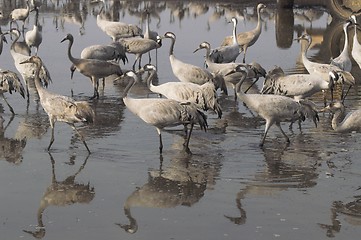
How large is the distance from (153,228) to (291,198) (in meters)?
1.94

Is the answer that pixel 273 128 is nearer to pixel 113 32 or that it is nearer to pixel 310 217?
pixel 310 217

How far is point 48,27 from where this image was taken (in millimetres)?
30672

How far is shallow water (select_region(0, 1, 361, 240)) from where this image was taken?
859 centimetres

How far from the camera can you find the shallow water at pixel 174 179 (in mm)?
8594

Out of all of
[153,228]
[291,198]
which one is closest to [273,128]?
[291,198]

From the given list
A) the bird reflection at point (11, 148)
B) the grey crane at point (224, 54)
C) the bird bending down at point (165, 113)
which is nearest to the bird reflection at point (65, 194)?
the bird reflection at point (11, 148)

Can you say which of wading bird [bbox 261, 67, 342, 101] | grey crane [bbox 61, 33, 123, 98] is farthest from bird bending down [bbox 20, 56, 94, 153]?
grey crane [bbox 61, 33, 123, 98]

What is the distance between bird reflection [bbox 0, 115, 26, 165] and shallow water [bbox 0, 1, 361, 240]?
0.05 feet

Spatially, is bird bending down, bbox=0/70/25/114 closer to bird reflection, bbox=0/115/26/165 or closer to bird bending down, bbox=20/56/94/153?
bird reflection, bbox=0/115/26/165

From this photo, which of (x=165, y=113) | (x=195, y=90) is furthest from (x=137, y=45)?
(x=165, y=113)

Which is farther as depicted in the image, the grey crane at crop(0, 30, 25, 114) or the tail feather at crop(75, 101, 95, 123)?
the grey crane at crop(0, 30, 25, 114)

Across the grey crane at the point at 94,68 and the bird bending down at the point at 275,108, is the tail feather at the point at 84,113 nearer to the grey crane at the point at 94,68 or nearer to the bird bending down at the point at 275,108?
the bird bending down at the point at 275,108

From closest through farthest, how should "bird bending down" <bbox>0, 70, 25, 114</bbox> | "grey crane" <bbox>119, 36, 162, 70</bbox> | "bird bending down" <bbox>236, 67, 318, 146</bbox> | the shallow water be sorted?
the shallow water
"bird bending down" <bbox>236, 67, 318, 146</bbox>
"bird bending down" <bbox>0, 70, 25, 114</bbox>
"grey crane" <bbox>119, 36, 162, 70</bbox>

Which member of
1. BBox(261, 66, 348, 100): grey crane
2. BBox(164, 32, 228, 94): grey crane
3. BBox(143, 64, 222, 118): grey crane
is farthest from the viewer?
BBox(164, 32, 228, 94): grey crane
